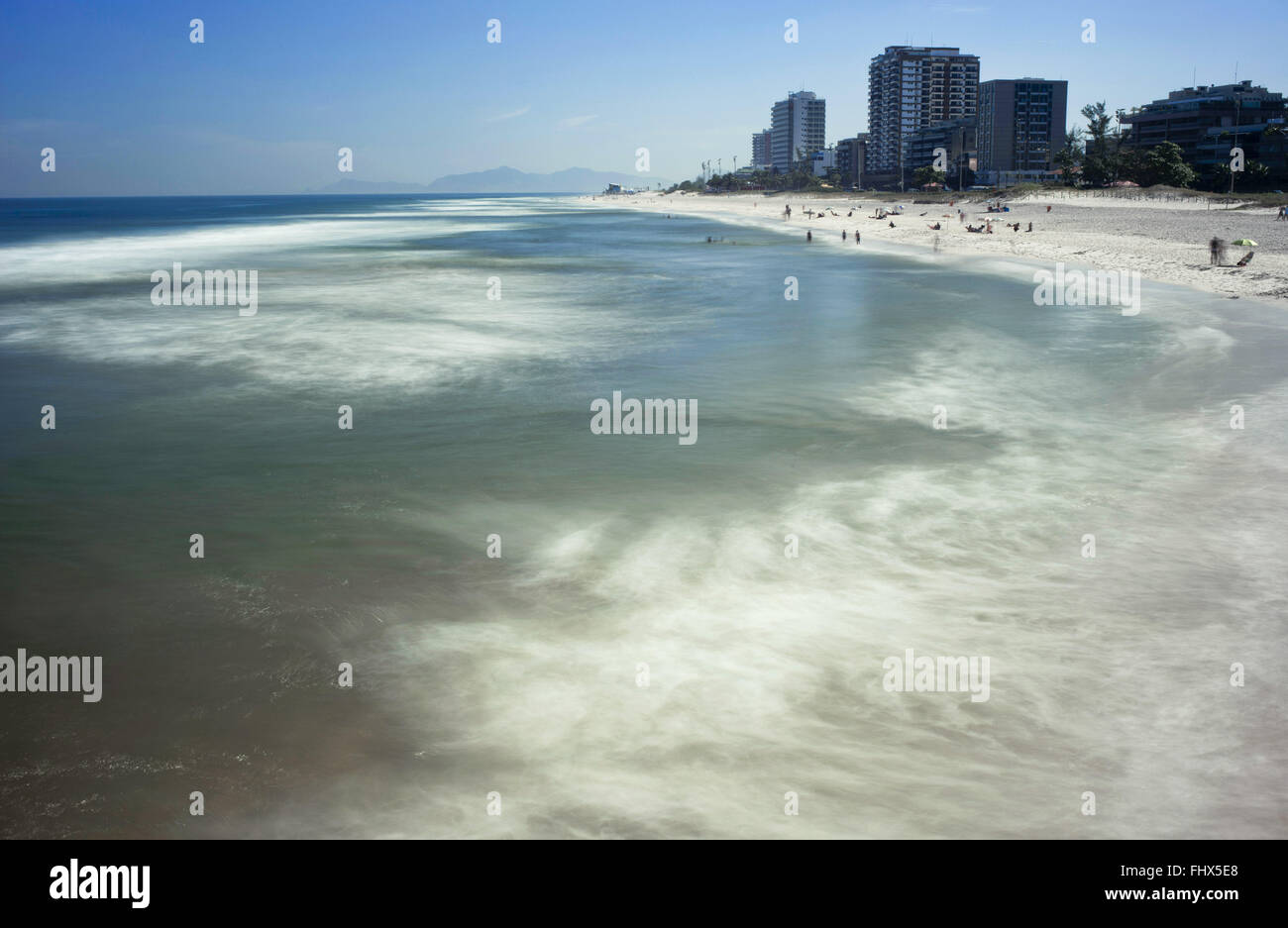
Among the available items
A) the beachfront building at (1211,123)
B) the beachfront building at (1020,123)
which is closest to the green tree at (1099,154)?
the beachfront building at (1211,123)

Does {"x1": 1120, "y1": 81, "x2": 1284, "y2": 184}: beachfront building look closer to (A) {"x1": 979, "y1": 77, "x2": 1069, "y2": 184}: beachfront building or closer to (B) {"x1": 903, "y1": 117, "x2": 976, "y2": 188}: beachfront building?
(B) {"x1": 903, "y1": 117, "x2": 976, "y2": 188}: beachfront building

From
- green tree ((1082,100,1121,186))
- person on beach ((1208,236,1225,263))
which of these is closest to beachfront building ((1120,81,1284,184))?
green tree ((1082,100,1121,186))

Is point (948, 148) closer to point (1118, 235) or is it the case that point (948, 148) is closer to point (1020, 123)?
point (1020, 123)

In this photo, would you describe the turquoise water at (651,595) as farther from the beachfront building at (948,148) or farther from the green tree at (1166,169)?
the beachfront building at (948,148)

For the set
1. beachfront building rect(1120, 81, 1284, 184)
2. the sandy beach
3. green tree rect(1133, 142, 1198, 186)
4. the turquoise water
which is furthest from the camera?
beachfront building rect(1120, 81, 1284, 184)

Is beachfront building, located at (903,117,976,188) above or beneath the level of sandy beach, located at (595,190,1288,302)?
above

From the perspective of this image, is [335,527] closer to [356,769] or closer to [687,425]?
[356,769]

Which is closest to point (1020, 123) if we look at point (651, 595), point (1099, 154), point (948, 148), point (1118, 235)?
point (948, 148)
